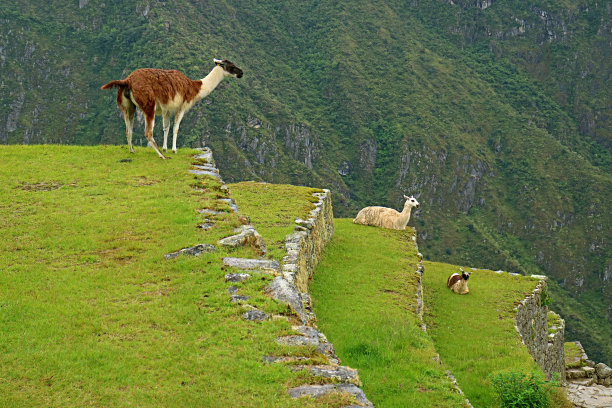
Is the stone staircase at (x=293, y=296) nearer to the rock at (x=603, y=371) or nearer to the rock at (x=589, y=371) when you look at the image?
the rock at (x=603, y=371)

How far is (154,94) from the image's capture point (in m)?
17.5

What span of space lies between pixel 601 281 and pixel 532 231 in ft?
74.1

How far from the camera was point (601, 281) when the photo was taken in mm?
161250

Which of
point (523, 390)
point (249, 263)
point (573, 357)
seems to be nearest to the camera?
point (249, 263)

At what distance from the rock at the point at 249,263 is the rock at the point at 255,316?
159 cm

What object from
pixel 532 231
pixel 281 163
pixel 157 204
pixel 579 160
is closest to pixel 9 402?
pixel 157 204

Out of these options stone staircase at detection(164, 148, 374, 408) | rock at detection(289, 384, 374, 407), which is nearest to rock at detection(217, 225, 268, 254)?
stone staircase at detection(164, 148, 374, 408)

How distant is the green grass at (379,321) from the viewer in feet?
38.9

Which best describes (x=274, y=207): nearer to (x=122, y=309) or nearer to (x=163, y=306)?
(x=163, y=306)

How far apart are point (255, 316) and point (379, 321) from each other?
633cm

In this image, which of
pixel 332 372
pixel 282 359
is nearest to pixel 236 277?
pixel 282 359

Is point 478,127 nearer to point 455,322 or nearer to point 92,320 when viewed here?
point 455,322

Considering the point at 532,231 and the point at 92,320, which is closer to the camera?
the point at 92,320

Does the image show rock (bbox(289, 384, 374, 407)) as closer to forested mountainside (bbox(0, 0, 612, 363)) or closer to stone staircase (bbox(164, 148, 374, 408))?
stone staircase (bbox(164, 148, 374, 408))
